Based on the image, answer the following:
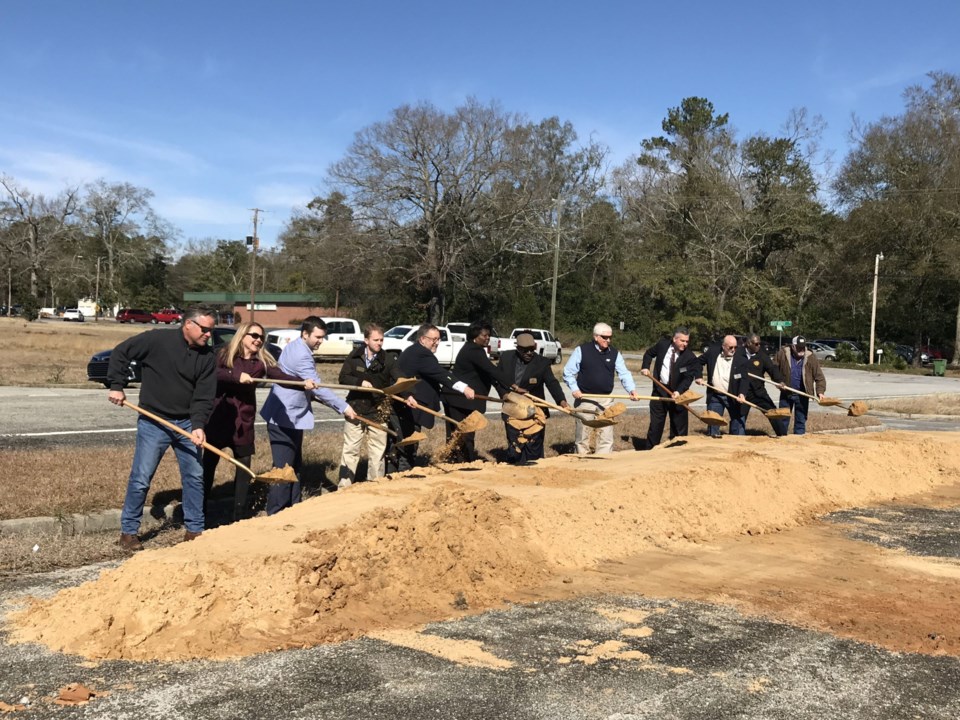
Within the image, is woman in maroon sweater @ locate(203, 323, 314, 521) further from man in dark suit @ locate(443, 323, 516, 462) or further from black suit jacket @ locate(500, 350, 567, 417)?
black suit jacket @ locate(500, 350, 567, 417)

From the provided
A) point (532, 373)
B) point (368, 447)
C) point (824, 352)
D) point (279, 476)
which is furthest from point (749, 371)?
point (824, 352)

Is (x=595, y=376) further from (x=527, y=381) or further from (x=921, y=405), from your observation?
(x=921, y=405)

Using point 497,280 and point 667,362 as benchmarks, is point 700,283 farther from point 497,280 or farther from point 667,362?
point 667,362

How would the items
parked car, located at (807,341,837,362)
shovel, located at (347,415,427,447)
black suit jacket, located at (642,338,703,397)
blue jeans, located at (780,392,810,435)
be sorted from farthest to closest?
parked car, located at (807,341,837,362) → blue jeans, located at (780,392,810,435) → black suit jacket, located at (642,338,703,397) → shovel, located at (347,415,427,447)

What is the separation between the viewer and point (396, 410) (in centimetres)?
894

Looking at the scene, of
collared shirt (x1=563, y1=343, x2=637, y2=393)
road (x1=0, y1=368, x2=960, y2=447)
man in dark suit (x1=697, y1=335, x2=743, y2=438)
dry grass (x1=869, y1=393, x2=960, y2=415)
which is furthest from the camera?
dry grass (x1=869, y1=393, x2=960, y2=415)

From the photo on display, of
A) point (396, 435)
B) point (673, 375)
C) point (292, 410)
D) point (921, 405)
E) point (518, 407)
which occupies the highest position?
point (673, 375)

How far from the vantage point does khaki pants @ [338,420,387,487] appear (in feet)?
27.9

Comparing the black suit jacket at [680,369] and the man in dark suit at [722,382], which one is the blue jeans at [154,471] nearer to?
the black suit jacket at [680,369]

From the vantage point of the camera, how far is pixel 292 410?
23.6 ft

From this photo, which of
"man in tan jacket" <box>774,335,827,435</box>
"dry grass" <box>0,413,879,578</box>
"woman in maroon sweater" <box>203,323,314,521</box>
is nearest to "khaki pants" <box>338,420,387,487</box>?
"dry grass" <box>0,413,879,578</box>

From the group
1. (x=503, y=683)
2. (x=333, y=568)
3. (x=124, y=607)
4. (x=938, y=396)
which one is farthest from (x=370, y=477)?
(x=938, y=396)

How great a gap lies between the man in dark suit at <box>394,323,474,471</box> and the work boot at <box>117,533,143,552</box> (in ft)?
9.92

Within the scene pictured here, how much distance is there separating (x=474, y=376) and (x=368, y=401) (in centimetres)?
137
